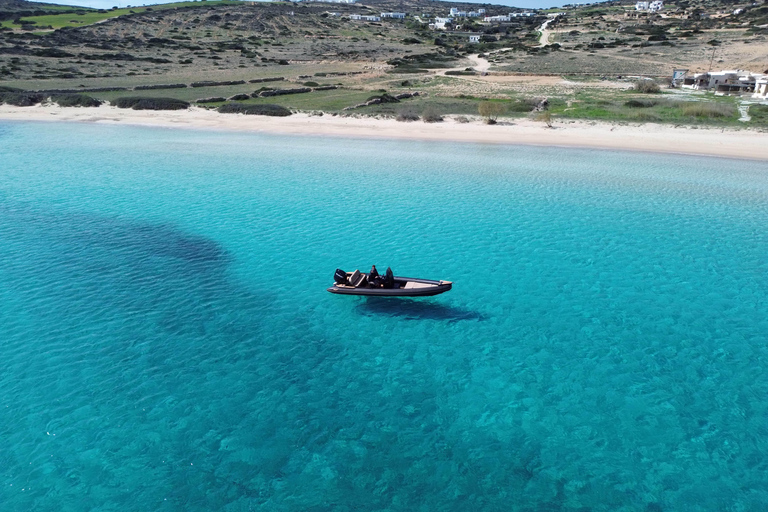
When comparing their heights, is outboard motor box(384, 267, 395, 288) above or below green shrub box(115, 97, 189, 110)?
below

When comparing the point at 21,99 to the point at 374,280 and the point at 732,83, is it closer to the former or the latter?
the point at 374,280

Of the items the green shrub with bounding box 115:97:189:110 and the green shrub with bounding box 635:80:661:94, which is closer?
the green shrub with bounding box 115:97:189:110

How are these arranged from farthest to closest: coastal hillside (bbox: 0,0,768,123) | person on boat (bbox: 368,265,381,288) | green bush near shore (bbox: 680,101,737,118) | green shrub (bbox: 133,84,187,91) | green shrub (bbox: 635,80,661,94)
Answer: green shrub (bbox: 133,84,187,91) → green shrub (bbox: 635,80,661,94) → coastal hillside (bbox: 0,0,768,123) → green bush near shore (bbox: 680,101,737,118) → person on boat (bbox: 368,265,381,288)

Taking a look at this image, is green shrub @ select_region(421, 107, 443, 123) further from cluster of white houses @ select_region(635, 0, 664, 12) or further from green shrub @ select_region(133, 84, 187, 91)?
cluster of white houses @ select_region(635, 0, 664, 12)

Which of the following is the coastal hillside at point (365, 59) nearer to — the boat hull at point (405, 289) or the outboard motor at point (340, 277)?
the outboard motor at point (340, 277)

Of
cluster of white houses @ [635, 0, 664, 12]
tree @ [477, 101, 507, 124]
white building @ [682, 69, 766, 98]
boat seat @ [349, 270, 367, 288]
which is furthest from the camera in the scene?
cluster of white houses @ [635, 0, 664, 12]

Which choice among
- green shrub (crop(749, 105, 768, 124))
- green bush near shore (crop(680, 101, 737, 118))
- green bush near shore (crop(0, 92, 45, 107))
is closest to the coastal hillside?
green bush near shore (crop(680, 101, 737, 118))

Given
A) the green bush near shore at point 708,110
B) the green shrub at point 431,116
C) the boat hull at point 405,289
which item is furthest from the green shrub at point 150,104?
the green bush near shore at point 708,110

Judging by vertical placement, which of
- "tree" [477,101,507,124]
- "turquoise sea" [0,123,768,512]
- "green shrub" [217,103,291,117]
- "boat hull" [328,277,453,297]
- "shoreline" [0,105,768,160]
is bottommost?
"turquoise sea" [0,123,768,512]
